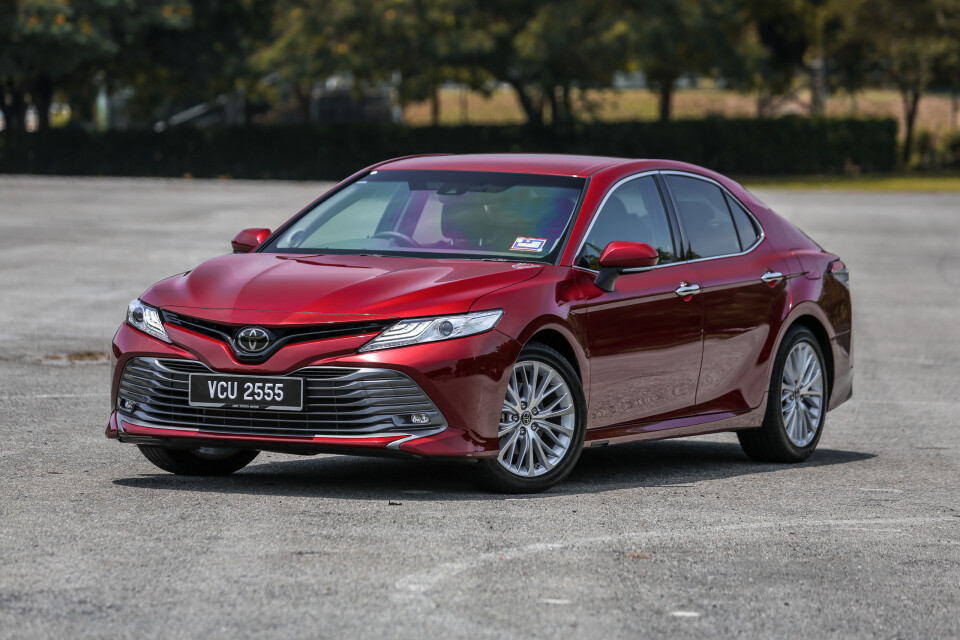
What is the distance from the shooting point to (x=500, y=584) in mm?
5910

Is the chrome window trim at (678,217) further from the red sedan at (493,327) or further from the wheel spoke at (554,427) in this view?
the wheel spoke at (554,427)

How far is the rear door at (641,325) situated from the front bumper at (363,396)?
31.6 inches

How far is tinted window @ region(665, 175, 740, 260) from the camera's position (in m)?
9.24

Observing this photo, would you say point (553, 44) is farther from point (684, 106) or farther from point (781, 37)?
point (684, 106)

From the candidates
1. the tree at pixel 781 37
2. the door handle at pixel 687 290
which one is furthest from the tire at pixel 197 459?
the tree at pixel 781 37

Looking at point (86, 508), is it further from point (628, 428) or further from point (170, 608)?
point (628, 428)

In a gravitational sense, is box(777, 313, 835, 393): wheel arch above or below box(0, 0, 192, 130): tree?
below

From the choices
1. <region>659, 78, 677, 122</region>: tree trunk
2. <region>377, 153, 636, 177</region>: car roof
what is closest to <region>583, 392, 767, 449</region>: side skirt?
<region>377, 153, 636, 177</region>: car roof

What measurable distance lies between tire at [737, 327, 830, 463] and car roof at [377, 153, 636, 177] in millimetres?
1532

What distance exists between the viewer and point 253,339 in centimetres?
734

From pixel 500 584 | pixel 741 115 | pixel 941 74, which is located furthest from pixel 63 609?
pixel 941 74

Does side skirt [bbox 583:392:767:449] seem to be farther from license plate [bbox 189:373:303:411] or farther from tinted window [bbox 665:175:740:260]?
license plate [bbox 189:373:303:411]

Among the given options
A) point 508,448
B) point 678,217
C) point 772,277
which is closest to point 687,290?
point 678,217

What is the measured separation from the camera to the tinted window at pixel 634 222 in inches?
334
